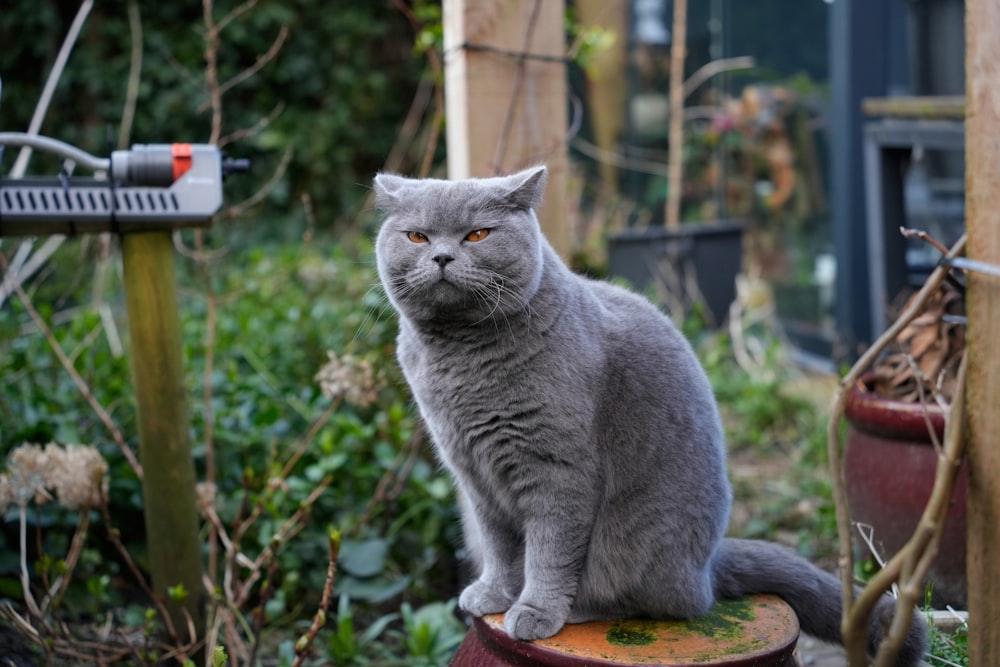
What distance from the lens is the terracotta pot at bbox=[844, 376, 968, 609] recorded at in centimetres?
211

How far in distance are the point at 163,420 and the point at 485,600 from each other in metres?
0.79

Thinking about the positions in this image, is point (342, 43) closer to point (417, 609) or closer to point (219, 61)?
point (219, 61)

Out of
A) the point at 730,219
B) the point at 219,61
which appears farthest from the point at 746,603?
the point at 219,61

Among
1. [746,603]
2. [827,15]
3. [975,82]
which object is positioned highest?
[827,15]

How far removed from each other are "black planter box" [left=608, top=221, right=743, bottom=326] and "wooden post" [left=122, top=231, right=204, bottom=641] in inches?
126

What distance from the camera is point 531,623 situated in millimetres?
1499

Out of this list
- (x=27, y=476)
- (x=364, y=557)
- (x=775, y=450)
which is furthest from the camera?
(x=775, y=450)

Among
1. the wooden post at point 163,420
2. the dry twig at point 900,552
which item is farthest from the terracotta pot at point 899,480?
the wooden post at point 163,420

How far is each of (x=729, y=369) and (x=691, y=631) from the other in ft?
10.0

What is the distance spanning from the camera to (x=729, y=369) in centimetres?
448

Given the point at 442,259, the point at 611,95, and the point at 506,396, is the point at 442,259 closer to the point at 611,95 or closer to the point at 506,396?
the point at 506,396

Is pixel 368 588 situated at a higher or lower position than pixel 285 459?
lower

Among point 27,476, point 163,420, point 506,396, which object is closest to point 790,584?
point 506,396

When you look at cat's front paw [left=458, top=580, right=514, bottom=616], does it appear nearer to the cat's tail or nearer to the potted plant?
the cat's tail
